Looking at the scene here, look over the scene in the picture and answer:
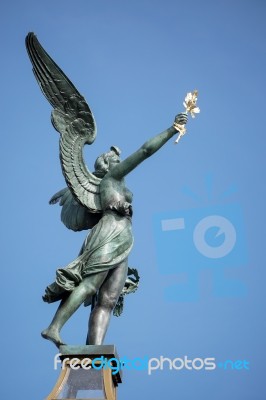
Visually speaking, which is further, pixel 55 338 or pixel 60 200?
pixel 60 200

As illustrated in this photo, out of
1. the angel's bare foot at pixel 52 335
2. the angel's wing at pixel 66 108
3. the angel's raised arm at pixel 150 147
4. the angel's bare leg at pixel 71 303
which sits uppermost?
the angel's wing at pixel 66 108

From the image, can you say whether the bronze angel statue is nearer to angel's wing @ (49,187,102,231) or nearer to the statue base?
angel's wing @ (49,187,102,231)

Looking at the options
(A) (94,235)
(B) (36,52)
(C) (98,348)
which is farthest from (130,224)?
(B) (36,52)

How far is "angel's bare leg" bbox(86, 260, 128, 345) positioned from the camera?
1091 centimetres

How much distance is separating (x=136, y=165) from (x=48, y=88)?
213cm

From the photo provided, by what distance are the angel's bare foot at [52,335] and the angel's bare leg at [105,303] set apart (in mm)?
606

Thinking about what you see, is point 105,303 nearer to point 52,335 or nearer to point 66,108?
point 52,335

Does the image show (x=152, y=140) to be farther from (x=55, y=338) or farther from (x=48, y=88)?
(x=55, y=338)

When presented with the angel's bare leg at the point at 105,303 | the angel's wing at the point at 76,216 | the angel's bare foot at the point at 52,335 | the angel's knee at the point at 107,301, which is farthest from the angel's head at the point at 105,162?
the angel's bare foot at the point at 52,335

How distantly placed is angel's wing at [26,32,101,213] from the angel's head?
26cm

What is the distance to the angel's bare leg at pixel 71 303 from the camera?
1052cm

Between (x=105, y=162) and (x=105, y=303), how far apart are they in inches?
102

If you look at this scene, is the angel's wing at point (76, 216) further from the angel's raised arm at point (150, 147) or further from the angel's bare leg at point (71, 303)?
the angel's bare leg at point (71, 303)

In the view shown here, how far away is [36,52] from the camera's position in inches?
496
